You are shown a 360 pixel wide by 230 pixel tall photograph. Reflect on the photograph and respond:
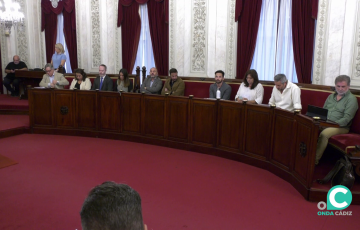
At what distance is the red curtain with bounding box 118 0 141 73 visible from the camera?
25.7 feet

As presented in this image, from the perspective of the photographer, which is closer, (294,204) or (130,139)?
(294,204)

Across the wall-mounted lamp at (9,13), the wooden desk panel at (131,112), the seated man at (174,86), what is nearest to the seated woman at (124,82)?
the seated man at (174,86)

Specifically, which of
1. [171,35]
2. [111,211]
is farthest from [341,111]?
[171,35]

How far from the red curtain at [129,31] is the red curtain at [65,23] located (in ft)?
5.80

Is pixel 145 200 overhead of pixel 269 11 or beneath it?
beneath

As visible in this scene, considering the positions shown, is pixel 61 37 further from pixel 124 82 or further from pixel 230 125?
pixel 230 125

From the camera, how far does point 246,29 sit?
249 inches

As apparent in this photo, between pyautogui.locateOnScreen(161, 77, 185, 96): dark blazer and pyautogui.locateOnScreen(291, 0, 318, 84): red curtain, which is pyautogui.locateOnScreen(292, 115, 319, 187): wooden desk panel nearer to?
pyautogui.locateOnScreen(291, 0, 318, 84): red curtain

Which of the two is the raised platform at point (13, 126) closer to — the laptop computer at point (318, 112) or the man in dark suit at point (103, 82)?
the man in dark suit at point (103, 82)

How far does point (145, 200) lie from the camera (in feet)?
A: 11.1

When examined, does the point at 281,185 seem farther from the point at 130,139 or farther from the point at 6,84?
the point at 6,84

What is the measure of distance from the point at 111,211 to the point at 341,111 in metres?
3.99

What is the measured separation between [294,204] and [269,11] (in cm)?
407

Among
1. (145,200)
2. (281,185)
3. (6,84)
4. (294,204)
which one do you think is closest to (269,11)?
(281,185)
